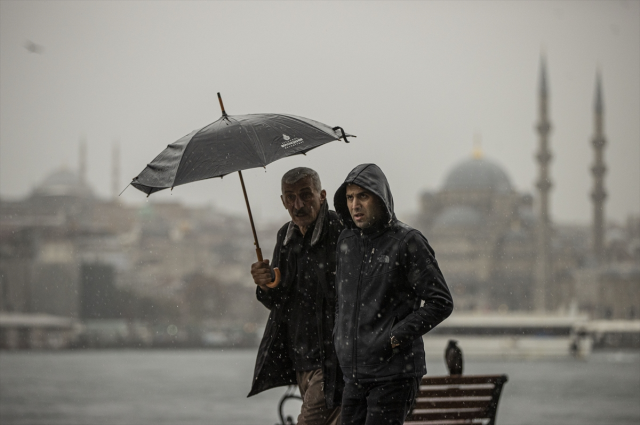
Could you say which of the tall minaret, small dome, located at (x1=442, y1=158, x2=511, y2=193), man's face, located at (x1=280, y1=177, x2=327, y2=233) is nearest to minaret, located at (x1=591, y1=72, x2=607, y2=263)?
the tall minaret

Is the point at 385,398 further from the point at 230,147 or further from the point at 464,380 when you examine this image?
the point at 464,380

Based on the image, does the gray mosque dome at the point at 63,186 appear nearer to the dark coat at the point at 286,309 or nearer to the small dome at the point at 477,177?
the small dome at the point at 477,177

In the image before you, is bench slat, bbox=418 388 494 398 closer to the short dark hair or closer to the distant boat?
the short dark hair

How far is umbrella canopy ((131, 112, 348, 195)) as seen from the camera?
3404 mm

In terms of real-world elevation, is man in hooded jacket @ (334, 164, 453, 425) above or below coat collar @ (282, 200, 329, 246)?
below

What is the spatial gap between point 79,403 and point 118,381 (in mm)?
14110

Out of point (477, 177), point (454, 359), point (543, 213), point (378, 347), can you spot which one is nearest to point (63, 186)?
point (477, 177)

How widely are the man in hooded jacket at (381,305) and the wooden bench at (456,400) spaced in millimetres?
1816

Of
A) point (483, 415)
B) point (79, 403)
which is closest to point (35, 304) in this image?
point (79, 403)

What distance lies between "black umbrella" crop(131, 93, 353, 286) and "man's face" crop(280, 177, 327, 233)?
→ 0.11 meters

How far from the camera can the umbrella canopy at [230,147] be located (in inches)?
134

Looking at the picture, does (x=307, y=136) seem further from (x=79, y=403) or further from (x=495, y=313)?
(x=495, y=313)

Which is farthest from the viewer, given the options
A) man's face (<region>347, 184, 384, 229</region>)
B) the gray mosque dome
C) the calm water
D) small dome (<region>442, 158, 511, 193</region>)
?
the gray mosque dome

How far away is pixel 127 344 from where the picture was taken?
3152 inches
